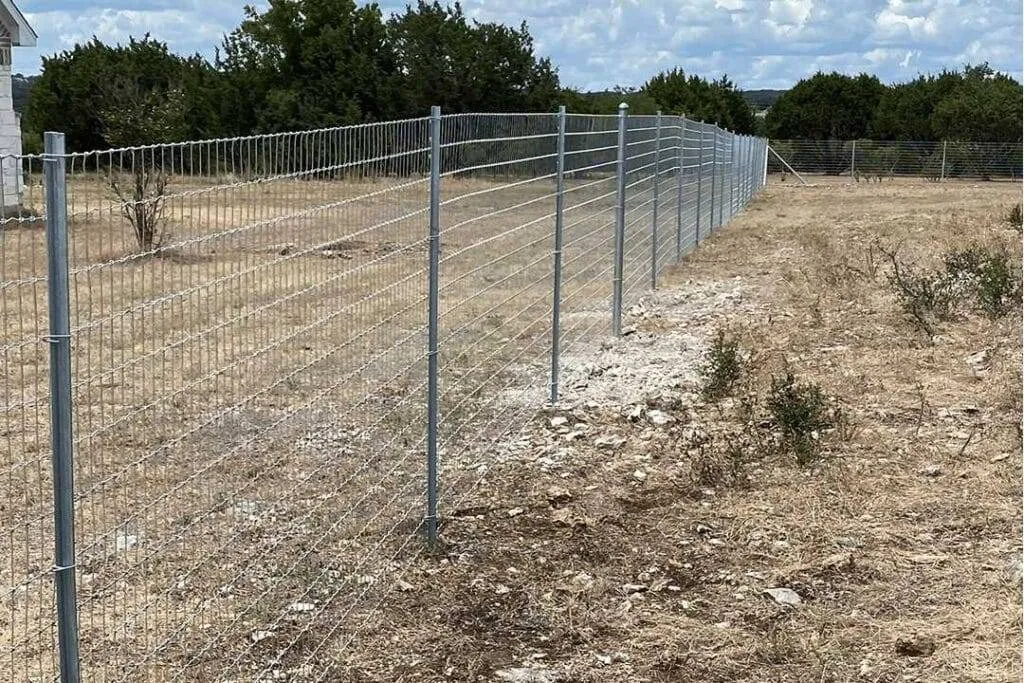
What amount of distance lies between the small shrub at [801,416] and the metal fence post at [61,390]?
442cm

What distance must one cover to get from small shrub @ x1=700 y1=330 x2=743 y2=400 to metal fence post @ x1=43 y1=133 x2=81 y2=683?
18.0 feet

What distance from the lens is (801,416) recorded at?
22.8 feet

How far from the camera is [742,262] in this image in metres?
16.6

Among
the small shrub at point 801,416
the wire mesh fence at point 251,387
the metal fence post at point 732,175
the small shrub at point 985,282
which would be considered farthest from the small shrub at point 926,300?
the metal fence post at point 732,175

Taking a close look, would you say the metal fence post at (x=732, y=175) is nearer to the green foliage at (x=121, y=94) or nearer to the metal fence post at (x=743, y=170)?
the metal fence post at (x=743, y=170)

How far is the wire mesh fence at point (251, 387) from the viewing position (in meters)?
3.23

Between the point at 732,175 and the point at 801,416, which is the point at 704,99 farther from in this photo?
the point at 801,416

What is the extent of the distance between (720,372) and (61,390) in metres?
5.89

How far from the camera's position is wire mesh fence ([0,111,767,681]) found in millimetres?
3230

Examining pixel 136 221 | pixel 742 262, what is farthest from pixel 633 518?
pixel 742 262

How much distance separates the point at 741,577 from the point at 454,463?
1.92 m

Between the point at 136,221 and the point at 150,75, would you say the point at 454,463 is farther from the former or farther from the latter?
the point at 150,75

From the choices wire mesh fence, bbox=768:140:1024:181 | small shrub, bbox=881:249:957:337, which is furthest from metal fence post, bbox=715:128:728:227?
wire mesh fence, bbox=768:140:1024:181

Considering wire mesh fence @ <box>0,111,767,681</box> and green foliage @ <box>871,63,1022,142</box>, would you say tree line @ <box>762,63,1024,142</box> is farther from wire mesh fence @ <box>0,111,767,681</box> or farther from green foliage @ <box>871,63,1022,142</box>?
wire mesh fence @ <box>0,111,767,681</box>
